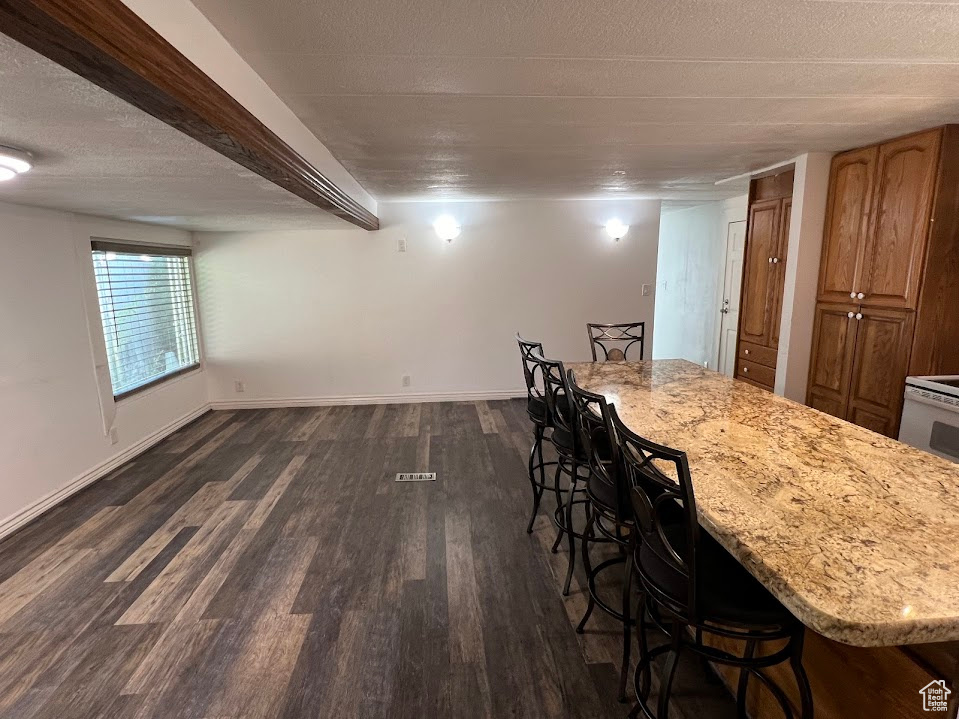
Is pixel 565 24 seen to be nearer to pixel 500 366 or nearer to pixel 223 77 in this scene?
pixel 223 77

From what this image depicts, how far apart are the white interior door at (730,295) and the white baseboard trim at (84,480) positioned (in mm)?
A: 5850

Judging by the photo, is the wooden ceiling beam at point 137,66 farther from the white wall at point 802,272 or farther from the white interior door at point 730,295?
the white interior door at point 730,295

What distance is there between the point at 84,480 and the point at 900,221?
18.1 feet

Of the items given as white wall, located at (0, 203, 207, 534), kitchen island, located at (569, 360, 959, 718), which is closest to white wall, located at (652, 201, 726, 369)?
kitchen island, located at (569, 360, 959, 718)

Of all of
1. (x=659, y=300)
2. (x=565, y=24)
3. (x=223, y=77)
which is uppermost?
(x=565, y=24)

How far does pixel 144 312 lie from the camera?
439 centimetres

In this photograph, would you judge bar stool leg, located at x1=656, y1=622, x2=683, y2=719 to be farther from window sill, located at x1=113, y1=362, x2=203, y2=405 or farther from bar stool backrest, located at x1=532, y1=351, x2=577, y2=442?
window sill, located at x1=113, y1=362, x2=203, y2=405

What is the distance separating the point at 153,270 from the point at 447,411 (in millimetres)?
3143

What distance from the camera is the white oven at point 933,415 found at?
91.9 inches

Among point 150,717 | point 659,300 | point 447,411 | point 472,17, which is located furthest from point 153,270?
point 659,300

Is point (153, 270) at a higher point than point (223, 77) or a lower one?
lower

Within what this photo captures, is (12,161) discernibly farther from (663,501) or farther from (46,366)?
(663,501)

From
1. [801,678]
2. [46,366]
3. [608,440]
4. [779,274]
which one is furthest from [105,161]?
[779,274]

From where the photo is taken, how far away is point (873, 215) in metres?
2.79
